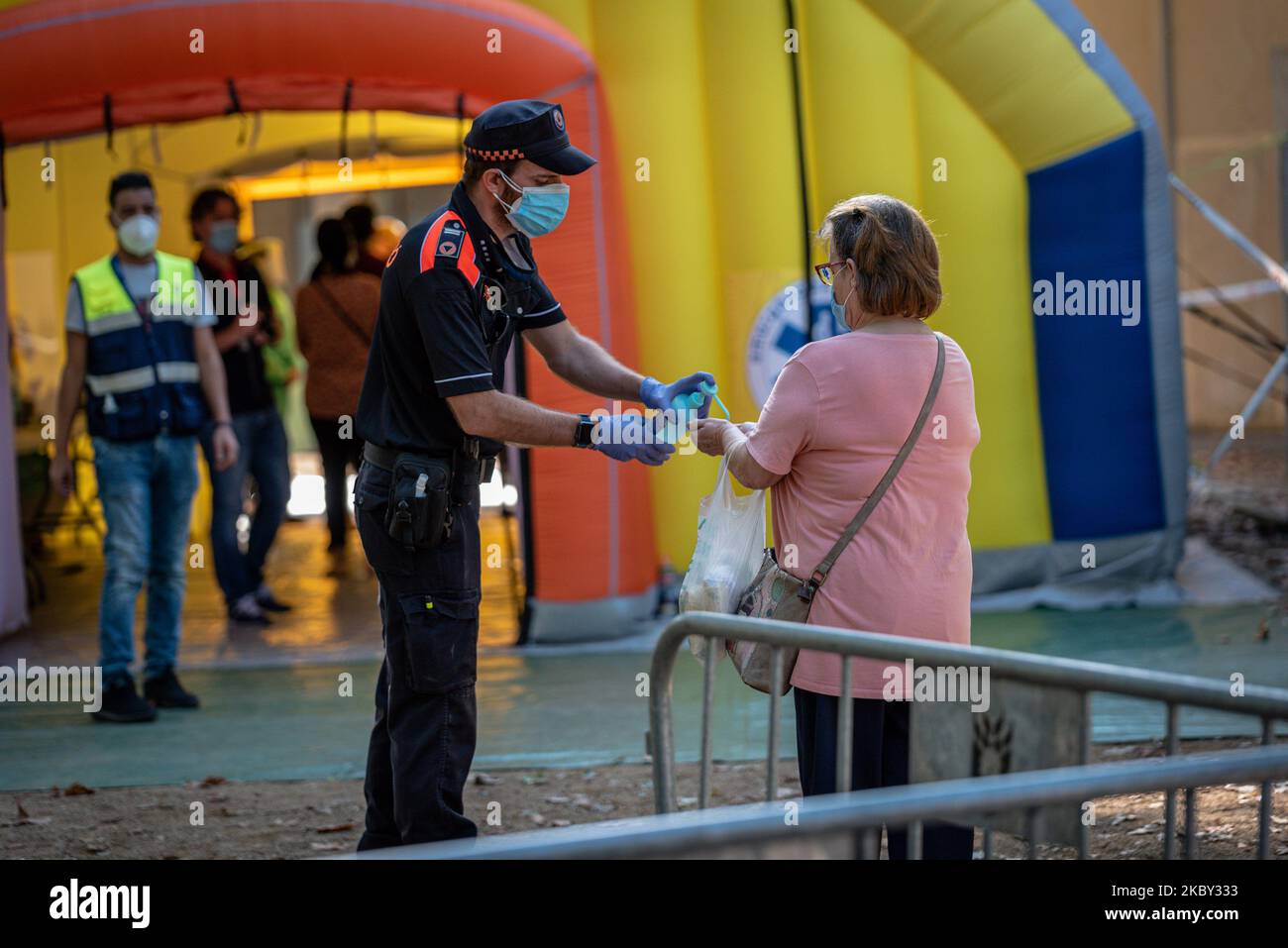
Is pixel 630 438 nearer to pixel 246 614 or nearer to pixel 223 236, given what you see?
pixel 223 236

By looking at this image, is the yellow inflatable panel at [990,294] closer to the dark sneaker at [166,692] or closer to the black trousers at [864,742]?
the dark sneaker at [166,692]

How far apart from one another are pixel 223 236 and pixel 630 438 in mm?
4494

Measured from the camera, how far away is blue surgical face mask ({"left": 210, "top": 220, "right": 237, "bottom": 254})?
7531mm

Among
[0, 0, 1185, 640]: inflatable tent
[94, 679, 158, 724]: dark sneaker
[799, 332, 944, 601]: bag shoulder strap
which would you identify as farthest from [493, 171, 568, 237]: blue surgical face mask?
[94, 679, 158, 724]: dark sneaker

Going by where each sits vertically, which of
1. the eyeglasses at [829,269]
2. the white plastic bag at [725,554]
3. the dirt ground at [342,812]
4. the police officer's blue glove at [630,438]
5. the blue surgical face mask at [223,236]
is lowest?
the dirt ground at [342,812]

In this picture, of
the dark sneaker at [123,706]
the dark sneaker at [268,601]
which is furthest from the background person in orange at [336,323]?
the dark sneaker at [123,706]

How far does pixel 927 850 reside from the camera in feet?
9.53

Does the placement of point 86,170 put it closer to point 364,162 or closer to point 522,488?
point 364,162

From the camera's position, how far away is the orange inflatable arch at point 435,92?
6.25 metres

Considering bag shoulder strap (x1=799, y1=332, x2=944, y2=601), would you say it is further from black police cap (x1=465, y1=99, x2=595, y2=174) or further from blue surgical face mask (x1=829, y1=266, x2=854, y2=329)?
black police cap (x1=465, y1=99, x2=595, y2=174)

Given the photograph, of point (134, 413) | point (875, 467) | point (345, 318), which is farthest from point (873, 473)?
point (345, 318)

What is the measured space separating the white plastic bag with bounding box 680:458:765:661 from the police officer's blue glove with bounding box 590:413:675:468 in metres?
0.19

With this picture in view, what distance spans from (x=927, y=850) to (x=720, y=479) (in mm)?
1108
